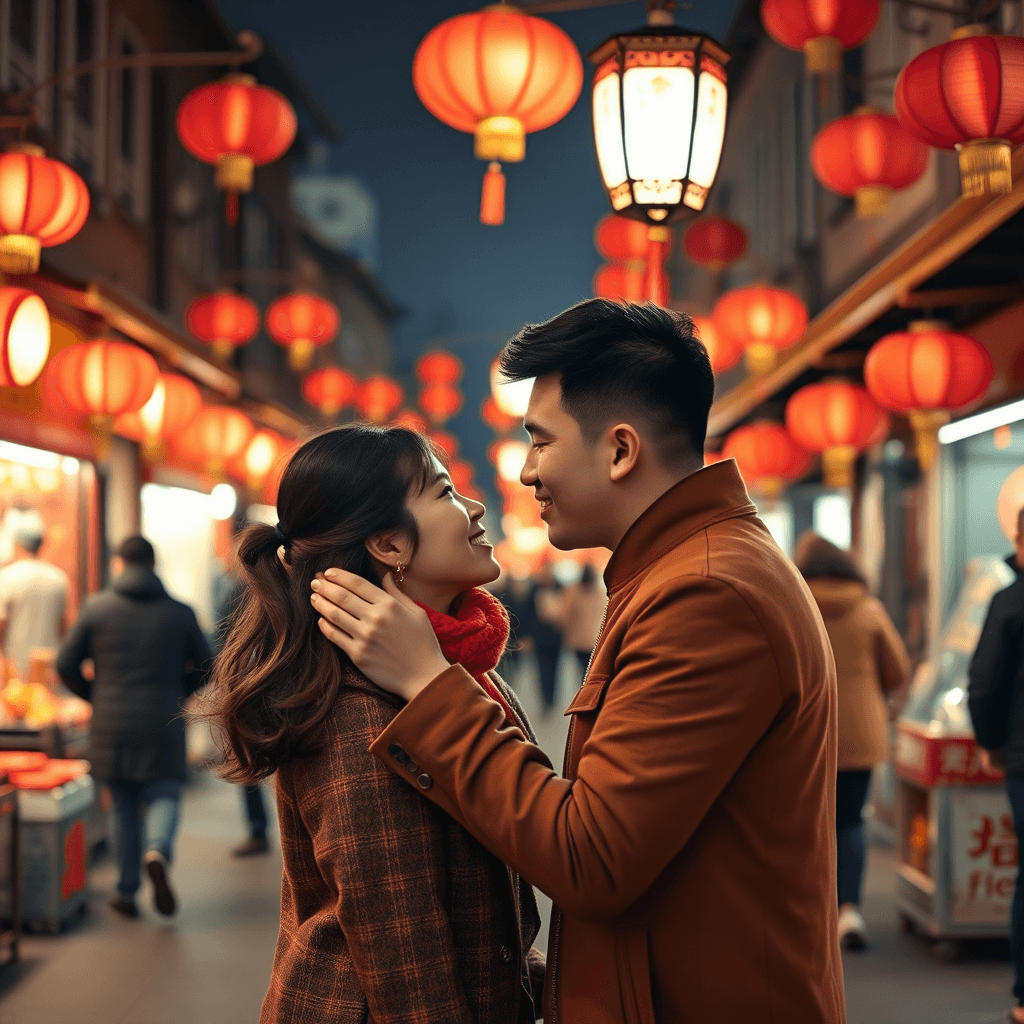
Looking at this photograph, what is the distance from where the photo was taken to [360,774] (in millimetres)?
2098

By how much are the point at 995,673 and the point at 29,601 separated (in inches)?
269

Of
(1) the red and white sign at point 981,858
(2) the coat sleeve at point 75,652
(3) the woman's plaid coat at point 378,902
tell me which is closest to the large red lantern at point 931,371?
(1) the red and white sign at point 981,858

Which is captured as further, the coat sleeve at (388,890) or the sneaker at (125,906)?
the sneaker at (125,906)

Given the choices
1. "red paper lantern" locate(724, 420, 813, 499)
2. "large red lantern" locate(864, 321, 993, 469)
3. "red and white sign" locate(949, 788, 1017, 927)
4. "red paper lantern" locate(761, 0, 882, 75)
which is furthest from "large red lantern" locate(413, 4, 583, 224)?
"red paper lantern" locate(724, 420, 813, 499)

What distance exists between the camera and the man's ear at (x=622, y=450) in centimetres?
214

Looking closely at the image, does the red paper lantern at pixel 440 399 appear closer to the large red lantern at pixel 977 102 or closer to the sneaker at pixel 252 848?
the sneaker at pixel 252 848

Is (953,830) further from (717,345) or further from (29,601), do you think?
(29,601)

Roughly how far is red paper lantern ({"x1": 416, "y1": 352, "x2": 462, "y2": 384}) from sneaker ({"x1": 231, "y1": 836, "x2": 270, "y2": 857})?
12.0 meters

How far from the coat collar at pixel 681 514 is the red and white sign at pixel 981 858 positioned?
17.0 feet

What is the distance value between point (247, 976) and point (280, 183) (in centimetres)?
1873

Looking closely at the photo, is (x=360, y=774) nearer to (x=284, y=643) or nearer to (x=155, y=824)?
(x=284, y=643)

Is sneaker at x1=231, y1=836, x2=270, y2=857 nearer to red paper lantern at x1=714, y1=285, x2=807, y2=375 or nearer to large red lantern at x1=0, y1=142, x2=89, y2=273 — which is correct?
large red lantern at x1=0, y1=142, x2=89, y2=273

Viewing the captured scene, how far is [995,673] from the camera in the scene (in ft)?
18.0

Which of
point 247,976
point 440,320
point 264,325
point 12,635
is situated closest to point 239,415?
point 12,635
